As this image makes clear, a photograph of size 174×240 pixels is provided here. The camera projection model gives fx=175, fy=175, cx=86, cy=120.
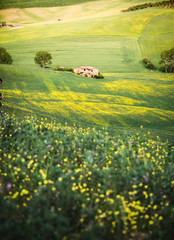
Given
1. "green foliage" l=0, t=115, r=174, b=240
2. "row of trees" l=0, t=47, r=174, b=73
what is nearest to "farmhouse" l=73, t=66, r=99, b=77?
"row of trees" l=0, t=47, r=174, b=73

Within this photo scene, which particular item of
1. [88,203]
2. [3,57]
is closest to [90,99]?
[88,203]

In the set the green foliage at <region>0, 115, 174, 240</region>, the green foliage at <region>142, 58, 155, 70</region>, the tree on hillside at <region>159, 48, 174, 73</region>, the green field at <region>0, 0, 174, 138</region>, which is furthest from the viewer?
the green foliage at <region>142, 58, 155, 70</region>

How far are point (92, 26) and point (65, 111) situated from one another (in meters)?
72.1

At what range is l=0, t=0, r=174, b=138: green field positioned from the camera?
15.7 m

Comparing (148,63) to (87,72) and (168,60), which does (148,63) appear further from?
(87,72)

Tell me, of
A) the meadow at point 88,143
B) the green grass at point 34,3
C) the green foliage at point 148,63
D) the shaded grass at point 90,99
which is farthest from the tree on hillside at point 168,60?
the green grass at point 34,3

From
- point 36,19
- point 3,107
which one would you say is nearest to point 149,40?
point 3,107

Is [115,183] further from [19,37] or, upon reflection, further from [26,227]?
[19,37]

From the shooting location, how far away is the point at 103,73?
3822cm

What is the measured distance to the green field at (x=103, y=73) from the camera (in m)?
15.7

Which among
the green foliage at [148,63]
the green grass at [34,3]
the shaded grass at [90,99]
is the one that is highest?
the green grass at [34,3]

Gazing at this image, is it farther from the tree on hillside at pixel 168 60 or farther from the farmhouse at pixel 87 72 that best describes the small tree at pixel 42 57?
the tree on hillside at pixel 168 60

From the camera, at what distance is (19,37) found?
2741 inches

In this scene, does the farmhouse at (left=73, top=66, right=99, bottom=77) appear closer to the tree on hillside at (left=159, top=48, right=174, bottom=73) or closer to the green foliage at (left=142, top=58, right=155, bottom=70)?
the green foliage at (left=142, top=58, right=155, bottom=70)
